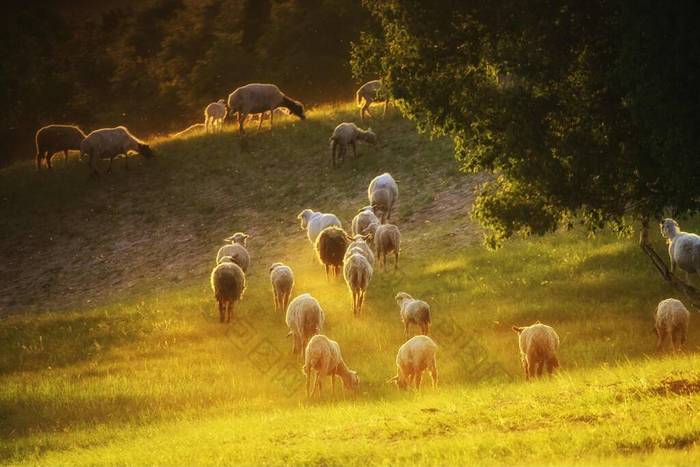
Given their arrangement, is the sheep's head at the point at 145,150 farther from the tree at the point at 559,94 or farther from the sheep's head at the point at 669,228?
the tree at the point at 559,94

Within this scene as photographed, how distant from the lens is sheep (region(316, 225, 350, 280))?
92.8 feet

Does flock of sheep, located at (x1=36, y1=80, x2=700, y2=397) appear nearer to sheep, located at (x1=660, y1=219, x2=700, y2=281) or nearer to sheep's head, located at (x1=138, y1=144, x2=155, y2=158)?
sheep, located at (x1=660, y1=219, x2=700, y2=281)

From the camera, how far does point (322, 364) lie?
18219 mm

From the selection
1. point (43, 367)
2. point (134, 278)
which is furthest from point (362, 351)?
point (134, 278)

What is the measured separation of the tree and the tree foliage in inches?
0.8

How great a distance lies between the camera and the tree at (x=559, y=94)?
15.4 meters

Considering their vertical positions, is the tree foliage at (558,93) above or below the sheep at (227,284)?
above

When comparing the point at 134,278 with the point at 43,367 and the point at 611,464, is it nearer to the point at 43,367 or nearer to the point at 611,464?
the point at 43,367

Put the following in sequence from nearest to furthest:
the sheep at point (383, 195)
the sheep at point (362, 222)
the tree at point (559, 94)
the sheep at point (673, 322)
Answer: the tree at point (559, 94) → the sheep at point (673, 322) → the sheep at point (362, 222) → the sheep at point (383, 195)

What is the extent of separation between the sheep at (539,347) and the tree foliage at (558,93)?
78.7 inches

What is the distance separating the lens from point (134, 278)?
125 feet

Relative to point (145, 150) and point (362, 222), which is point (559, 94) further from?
point (145, 150)

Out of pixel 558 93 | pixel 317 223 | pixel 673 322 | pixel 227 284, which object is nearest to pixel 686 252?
pixel 673 322

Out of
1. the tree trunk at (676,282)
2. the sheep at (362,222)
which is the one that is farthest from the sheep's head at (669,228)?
the sheep at (362,222)
